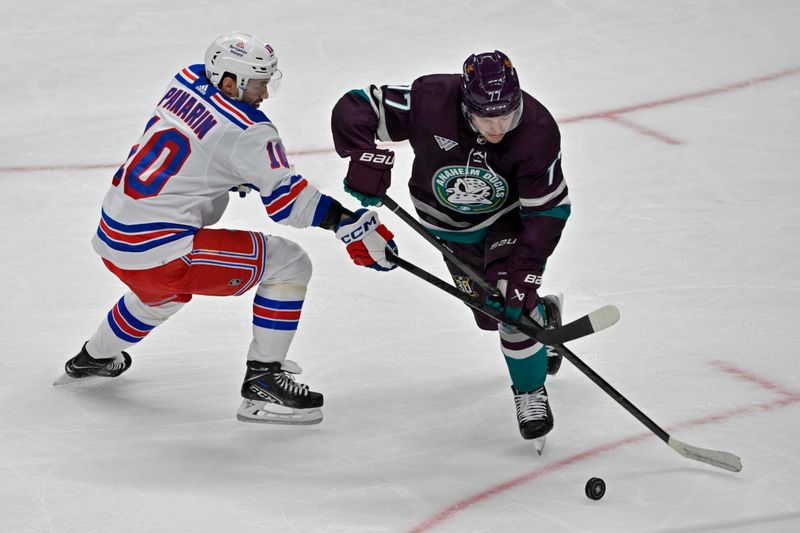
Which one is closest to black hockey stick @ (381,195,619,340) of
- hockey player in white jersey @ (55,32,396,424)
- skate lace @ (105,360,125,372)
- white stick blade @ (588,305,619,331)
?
white stick blade @ (588,305,619,331)

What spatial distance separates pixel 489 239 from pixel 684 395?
2.55 ft

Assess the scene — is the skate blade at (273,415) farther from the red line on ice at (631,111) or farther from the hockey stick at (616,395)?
the red line on ice at (631,111)

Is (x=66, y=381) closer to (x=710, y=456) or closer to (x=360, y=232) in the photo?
(x=360, y=232)

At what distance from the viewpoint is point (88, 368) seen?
3.43 m

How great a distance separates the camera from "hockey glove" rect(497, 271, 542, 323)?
305cm

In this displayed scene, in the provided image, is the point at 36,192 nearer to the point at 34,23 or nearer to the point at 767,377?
the point at 34,23

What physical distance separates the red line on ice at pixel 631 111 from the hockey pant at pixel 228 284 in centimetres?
195

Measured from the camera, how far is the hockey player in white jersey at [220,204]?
116 inches

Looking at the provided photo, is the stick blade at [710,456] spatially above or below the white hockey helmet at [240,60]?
below

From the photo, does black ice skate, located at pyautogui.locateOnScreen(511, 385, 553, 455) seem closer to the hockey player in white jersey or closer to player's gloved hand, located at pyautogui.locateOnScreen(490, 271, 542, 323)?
player's gloved hand, located at pyautogui.locateOnScreen(490, 271, 542, 323)

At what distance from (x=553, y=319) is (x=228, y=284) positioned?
106 cm

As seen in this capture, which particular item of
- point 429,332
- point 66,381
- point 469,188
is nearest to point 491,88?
point 469,188

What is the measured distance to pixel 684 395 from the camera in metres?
3.44

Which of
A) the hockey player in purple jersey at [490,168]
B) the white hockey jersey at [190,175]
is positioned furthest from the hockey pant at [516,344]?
the white hockey jersey at [190,175]
